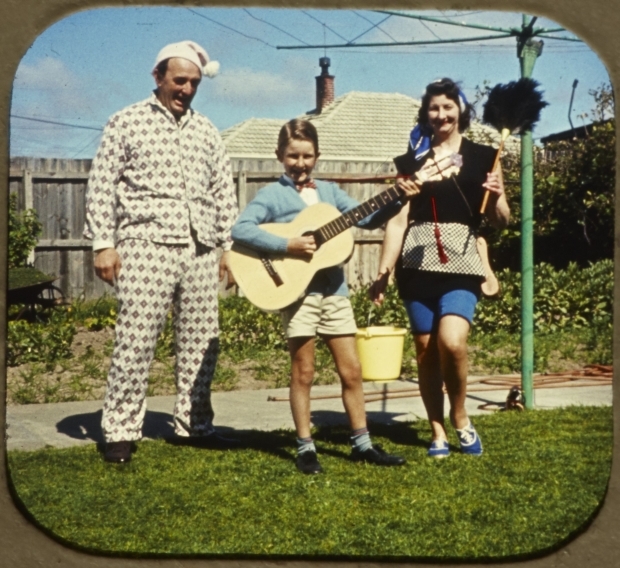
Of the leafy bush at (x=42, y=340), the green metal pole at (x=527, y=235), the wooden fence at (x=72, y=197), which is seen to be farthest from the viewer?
the leafy bush at (x=42, y=340)

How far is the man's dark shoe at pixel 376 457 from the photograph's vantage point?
460 centimetres

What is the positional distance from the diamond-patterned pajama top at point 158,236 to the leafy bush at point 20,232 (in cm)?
20

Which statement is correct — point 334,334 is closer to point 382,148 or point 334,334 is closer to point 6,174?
point 382,148

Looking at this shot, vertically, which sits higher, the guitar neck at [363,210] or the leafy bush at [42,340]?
the guitar neck at [363,210]

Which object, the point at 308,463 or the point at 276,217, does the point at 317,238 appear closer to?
the point at 276,217

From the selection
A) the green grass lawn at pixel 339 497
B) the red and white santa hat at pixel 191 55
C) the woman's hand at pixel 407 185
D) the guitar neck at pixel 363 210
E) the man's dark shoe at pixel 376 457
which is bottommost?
the green grass lawn at pixel 339 497

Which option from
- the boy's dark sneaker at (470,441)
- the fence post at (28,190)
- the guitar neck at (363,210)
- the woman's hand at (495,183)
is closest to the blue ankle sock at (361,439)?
the boy's dark sneaker at (470,441)

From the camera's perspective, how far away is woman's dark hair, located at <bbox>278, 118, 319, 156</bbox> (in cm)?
439

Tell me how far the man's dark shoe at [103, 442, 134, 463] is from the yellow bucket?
0.94 m

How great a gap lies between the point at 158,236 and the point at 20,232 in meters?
0.50

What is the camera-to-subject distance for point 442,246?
4.54m

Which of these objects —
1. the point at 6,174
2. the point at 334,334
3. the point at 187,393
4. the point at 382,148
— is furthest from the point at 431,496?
the point at 6,174

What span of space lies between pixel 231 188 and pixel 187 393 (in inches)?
31.9

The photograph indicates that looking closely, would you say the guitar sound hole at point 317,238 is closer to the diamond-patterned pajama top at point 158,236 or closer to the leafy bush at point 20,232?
the diamond-patterned pajama top at point 158,236
